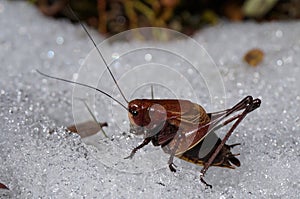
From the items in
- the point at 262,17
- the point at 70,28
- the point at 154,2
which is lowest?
the point at 70,28

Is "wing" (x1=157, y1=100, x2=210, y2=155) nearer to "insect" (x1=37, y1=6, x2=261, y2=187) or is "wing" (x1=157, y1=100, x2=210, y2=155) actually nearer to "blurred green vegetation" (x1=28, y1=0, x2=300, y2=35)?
"insect" (x1=37, y1=6, x2=261, y2=187)

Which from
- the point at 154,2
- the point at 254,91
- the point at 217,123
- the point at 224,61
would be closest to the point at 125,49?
the point at 154,2

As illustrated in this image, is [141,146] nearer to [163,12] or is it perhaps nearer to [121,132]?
[121,132]

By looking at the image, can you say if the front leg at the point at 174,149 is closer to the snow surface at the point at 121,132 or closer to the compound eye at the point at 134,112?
the snow surface at the point at 121,132

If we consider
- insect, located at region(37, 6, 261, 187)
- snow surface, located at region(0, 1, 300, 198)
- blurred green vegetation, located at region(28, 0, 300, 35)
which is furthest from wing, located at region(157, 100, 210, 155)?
blurred green vegetation, located at region(28, 0, 300, 35)

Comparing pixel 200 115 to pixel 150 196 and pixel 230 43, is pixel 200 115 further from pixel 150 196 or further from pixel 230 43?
pixel 230 43

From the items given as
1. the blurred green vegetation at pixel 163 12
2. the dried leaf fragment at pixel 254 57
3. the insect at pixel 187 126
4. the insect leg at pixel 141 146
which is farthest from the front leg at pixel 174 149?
the blurred green vegetation at pixel 163 12
